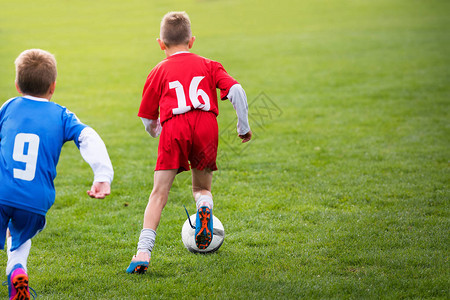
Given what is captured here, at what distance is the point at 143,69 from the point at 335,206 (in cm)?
1203

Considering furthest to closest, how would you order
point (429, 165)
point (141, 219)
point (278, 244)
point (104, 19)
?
point (104, 19)
point (429, 165)
point (141, 219)
point (278, 244)

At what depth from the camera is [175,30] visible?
4.29 meters

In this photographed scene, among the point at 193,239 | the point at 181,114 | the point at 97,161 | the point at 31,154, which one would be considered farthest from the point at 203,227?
the point at 31,154

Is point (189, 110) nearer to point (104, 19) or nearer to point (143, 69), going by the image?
point (143, 69)

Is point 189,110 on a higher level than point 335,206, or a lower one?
higher

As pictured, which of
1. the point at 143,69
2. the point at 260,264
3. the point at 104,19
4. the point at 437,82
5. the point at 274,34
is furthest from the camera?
the point at 104,19

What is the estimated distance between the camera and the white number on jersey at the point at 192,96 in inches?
163

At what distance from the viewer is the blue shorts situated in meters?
3.30

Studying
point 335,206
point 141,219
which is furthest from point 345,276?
point 141,219

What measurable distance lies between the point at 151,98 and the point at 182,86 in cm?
30

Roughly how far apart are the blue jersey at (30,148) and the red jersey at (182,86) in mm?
938

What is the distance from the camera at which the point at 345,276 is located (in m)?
3.98

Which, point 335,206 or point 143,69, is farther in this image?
point 143,69

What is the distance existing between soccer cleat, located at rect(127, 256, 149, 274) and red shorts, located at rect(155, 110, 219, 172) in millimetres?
758
